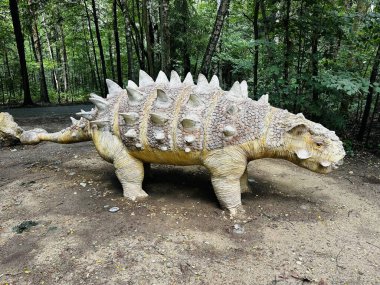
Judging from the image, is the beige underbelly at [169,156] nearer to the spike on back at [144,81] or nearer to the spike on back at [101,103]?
the spike on back at [101,103]

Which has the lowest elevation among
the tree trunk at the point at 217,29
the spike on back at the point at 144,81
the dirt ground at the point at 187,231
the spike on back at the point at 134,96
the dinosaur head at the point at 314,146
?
the dirt ground at the point at 187,231

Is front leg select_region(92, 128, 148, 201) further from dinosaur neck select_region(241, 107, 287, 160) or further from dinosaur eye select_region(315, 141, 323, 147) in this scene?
dinosaur eye select_region(315, 141, 323, 147)

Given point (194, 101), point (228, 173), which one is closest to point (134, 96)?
point (194, 101)

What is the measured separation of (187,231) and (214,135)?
4.06 ft

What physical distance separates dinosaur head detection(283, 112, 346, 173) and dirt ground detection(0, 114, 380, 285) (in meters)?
0.76

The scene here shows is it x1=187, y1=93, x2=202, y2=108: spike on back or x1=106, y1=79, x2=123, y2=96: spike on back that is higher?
x1=106, y1=79, x2=123, y2=96: spike on back

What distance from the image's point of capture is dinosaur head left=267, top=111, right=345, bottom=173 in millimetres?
4000

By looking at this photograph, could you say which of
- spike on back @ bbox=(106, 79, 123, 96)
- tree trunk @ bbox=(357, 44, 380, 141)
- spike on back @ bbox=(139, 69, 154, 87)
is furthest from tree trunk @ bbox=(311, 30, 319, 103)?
spike on back @ bbox=(106, 79, 123, 96)

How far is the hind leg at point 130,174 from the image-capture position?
15.2 feet

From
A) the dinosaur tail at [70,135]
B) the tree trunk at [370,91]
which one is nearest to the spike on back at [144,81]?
the dinosaur tail at [70,135]

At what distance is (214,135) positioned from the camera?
412 centimetres

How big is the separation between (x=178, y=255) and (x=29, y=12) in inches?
584

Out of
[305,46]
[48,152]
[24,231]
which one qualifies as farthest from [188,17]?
[24,231]

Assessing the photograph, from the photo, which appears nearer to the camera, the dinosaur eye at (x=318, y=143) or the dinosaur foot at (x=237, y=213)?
the dinosaur eye at (x=318, y=143)
